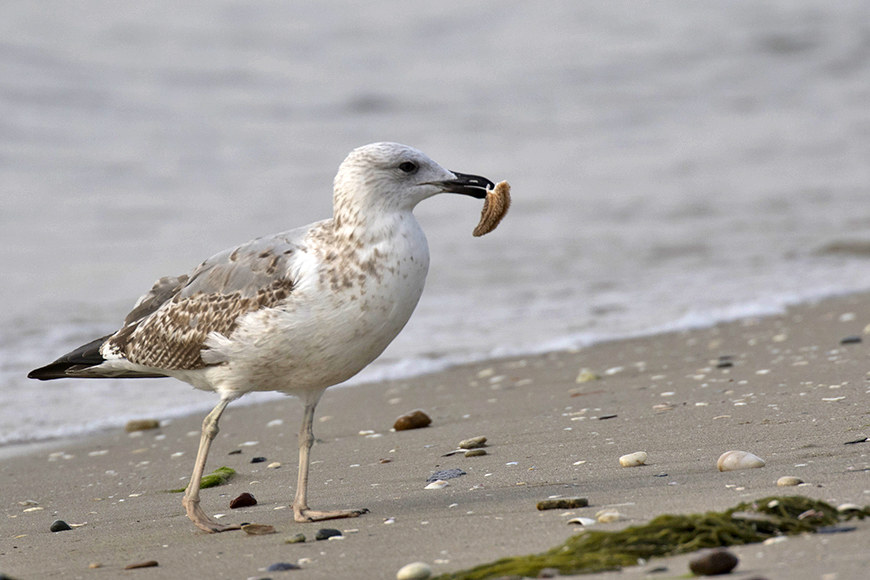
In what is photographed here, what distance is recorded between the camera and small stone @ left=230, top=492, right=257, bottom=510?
4.66 m

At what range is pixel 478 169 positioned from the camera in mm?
18375

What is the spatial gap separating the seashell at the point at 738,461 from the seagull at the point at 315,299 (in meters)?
1.45

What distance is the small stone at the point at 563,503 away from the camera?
3.77 metres

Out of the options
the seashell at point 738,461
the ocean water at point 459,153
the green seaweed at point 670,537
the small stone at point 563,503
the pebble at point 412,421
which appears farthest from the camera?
the ocean water at point 459,153

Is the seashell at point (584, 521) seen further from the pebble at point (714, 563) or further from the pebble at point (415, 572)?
the pebble at point (714, 563)

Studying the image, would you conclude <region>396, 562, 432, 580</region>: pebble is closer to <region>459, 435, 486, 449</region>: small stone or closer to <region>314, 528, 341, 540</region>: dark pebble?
<region>314, 528, 341, 540</region>: dark pebble

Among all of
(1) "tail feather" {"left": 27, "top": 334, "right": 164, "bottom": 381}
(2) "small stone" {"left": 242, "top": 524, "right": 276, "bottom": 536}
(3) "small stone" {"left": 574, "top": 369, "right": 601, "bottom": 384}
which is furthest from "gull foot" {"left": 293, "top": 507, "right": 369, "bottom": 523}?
(3) "small stone" {"left": 574, "top": 369, "right": 601, "bottom": 384}

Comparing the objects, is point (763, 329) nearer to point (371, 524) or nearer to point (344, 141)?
point (371, 524)

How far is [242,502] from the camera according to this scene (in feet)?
15.3

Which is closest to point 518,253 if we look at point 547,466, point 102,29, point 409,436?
point 409,436

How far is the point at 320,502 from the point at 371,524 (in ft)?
2.28

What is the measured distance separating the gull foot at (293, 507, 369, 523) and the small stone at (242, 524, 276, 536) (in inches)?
Answer: 5.3

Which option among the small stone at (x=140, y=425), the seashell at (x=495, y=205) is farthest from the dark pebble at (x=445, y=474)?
the small stone at (x=140, y=425)

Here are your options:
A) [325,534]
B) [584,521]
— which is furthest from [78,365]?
[584,521]
